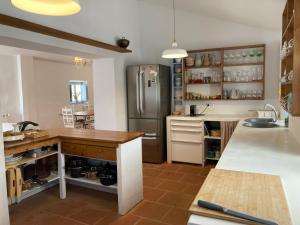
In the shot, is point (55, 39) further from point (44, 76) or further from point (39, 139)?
point (44, 76)

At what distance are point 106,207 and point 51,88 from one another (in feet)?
18.9

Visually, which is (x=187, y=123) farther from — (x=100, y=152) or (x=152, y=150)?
(x=100, y=152)

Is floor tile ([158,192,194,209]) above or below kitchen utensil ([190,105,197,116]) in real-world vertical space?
below

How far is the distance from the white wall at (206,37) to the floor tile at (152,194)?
214cm

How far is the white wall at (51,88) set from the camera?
7.16m

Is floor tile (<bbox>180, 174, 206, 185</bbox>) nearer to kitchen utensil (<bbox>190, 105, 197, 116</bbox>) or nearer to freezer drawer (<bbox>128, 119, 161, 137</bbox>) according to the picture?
freezer drawer (<bbox>128, 119, 161, 137</bbox>)

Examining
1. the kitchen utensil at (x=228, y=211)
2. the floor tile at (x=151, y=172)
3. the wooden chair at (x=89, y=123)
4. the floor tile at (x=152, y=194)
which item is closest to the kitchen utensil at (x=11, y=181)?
the floor tile at (x=152, y=194)

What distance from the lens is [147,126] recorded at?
457 cm

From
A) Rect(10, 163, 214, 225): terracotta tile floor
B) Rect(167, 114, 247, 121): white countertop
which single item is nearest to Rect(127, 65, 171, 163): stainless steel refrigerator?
Rect(167, 114, 247, 121): white countertop

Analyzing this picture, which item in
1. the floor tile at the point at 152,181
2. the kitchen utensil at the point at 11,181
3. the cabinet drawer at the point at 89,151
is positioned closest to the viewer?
the kitchen utensil at the point at 11,181

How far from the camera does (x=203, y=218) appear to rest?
93 centimetres

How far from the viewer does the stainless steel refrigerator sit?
14.5ft

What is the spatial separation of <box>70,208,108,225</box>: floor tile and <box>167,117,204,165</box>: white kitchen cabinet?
6.78ft

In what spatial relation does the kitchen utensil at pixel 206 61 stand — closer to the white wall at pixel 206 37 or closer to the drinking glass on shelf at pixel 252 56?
the white wall at pixel 206 37
